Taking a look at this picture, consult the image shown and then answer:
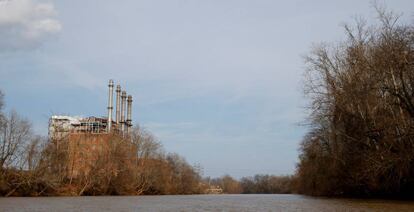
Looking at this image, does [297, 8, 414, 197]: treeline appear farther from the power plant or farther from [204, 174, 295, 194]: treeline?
[204, 174, 295, 194]: treeline

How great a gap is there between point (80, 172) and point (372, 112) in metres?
42.4

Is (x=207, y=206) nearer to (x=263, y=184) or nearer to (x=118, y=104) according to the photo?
(x=118, y=104)

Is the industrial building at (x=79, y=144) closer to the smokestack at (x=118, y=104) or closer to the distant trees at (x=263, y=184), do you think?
the smokestack at (x=118, y=104)

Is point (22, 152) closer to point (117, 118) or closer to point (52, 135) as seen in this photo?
point (52, 135)

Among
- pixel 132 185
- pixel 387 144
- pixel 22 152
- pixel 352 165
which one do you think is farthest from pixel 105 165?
pixel 387 144

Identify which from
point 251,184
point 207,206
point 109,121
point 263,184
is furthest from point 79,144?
point 251,184

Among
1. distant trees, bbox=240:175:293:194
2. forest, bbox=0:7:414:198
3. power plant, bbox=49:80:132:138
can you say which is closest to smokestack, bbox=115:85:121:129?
power plant, bbox=49:80:132:138

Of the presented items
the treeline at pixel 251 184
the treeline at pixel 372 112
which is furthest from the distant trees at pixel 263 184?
the treeline at pixel 372 112

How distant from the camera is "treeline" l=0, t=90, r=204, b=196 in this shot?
176 ft

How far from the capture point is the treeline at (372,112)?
3072 centimetres

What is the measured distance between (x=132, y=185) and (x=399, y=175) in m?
49.1

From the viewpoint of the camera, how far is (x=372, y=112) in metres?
34.2

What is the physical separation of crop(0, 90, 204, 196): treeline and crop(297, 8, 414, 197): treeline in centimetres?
3298

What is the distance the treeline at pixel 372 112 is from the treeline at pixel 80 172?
108 feet
